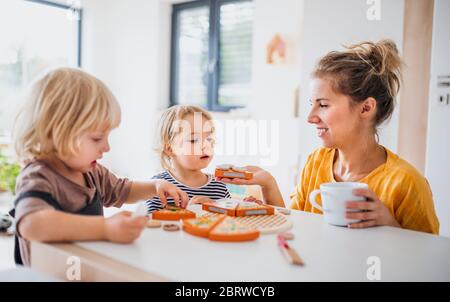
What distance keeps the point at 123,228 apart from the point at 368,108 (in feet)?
2.75

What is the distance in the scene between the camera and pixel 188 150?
1477mm

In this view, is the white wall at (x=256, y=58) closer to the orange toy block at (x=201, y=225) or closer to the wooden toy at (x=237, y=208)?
the wooden toy at (x=237, y=208)

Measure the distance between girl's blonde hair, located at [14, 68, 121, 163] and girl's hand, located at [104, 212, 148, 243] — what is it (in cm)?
21

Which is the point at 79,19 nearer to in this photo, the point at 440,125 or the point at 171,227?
the point at 440,125

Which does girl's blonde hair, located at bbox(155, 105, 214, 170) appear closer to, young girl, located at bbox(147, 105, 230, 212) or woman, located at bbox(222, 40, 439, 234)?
young girl, located at bbox(147, 105, 230, 212)

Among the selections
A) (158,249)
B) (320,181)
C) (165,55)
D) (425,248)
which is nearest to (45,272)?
(158,249)

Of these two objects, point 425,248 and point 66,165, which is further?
point 66,165

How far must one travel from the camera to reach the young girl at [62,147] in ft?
2.41

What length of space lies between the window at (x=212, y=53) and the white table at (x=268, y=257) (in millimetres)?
3073

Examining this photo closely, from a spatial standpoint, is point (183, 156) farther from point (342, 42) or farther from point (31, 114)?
point (342, 42)

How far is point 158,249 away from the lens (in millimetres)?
682
